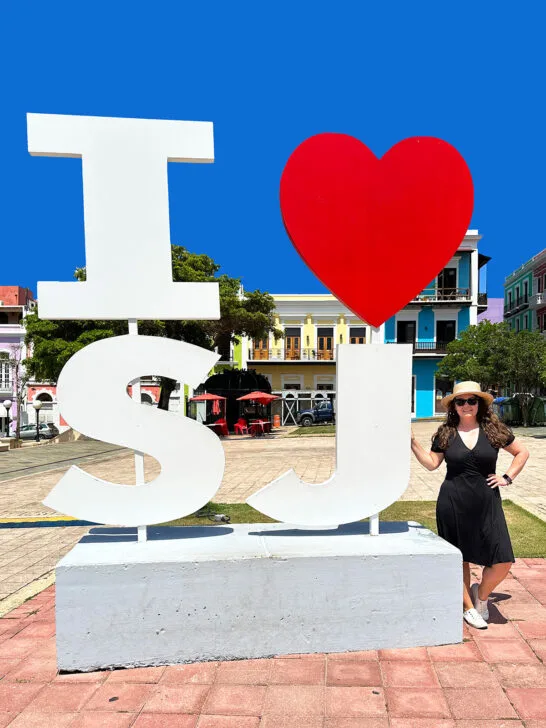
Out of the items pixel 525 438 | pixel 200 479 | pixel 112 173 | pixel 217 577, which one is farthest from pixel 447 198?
pixel 525 438

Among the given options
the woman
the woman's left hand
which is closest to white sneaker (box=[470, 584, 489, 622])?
the woman

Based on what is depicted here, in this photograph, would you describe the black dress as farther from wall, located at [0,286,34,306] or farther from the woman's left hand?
wall, located at [0,286,34,306]

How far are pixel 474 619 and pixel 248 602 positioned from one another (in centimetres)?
156

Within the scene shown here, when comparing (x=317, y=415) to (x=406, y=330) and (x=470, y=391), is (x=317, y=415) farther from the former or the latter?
(x=470, y=391)

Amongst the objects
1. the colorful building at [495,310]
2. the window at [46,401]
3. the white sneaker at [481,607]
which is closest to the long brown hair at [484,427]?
the white sneaker at [481,607]

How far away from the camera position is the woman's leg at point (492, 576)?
3.62m

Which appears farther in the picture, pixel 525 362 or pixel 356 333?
pixel 356 333

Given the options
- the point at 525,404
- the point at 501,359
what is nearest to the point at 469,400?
the point at 501,359

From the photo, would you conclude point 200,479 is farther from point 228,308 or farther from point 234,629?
point 228,308

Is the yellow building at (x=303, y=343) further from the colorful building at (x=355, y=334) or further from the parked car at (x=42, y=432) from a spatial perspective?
the parked car at (x=42, y=432)

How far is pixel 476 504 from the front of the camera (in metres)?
3.65

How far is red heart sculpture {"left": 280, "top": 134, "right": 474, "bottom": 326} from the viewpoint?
366 centimetres

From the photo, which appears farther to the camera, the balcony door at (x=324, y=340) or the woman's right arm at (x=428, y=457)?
the balcony door at (x=324, y=340)

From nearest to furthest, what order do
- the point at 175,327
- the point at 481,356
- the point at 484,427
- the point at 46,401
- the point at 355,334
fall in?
the point at 484,427, the point at 175,327, the point at 481,356, the point at 355,334, the point at 46,401
